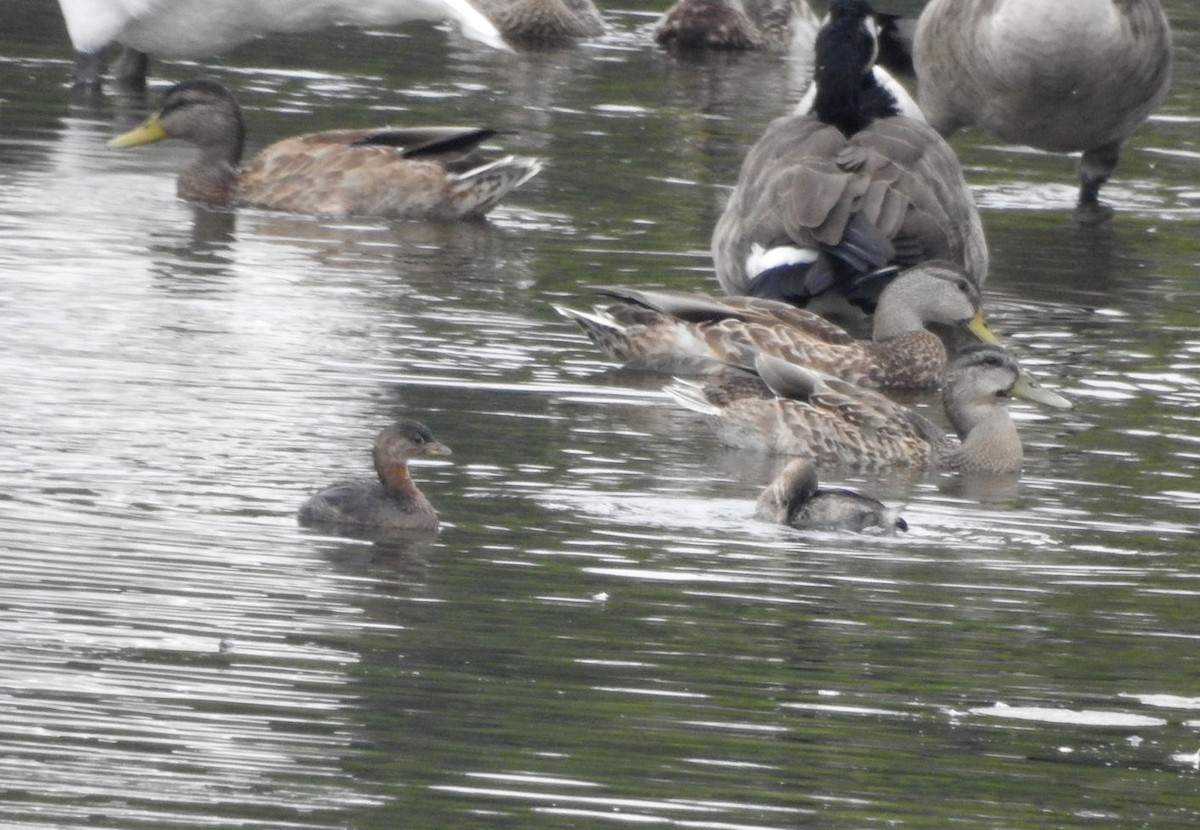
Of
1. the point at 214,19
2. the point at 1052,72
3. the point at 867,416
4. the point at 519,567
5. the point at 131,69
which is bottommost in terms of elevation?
the point at 131,69

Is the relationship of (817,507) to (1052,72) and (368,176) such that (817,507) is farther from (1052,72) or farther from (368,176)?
(1052,72)

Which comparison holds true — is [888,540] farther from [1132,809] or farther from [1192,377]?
[1192,377]

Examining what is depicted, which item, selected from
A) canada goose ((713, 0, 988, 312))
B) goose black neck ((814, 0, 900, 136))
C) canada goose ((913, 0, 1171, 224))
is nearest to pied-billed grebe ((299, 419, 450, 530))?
canada goose ((713, 0, 988, 312))

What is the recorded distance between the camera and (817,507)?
871 centimetres

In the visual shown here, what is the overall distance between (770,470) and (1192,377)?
2.66 m

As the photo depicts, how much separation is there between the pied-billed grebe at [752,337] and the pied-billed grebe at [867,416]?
0.82 m

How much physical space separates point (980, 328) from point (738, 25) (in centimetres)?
1342

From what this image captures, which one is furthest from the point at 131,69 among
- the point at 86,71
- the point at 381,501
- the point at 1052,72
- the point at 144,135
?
the point at 381,501

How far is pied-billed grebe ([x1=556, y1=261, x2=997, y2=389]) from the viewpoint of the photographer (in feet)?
38.0

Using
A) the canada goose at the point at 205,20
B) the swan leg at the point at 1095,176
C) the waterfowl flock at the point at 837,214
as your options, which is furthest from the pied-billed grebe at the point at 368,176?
the swan leg at the point at 1095,176

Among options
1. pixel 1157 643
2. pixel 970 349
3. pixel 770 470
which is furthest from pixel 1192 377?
pixel 1157 643

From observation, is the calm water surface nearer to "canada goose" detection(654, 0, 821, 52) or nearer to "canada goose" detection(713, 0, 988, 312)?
"canada goose" detection(713, 0, 988, 312)

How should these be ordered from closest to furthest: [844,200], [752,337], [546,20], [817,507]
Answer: [817,507] → [752,337] → [844,200] → [546,20]

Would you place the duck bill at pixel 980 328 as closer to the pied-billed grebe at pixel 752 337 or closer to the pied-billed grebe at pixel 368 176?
the pied-billed grebe at pixel 752 337
